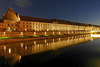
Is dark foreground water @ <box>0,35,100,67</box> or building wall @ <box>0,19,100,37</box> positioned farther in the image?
building wall @ <box>0,19,100,37</box>

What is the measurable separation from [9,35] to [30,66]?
23.9 metres

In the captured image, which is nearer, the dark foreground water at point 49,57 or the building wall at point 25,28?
the dark foreground water at point 49,57

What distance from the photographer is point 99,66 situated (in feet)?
26.6

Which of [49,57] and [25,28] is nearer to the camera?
[49,57]

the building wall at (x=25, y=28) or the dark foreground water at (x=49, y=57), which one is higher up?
the building wall at (x=25, y=28)

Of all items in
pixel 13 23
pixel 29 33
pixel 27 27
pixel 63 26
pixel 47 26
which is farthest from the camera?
pixel 63 26

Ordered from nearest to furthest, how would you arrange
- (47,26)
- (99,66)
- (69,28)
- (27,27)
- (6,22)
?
(99,66) → (6,22) → (27,27) → (47,26) → (69,28)

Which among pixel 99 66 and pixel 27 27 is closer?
Result: pixel 99 66

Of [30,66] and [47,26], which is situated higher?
[47,26]

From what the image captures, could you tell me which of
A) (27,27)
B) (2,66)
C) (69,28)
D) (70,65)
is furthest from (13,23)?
(69,28)

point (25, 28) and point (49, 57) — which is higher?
point (25, 28)

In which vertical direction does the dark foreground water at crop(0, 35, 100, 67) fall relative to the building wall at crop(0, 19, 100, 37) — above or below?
below

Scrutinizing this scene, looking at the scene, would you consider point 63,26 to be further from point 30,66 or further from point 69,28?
point 30,66

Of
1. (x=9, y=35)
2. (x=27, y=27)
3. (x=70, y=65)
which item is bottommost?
(x=70, y=65)
